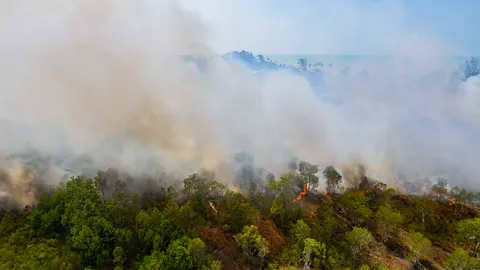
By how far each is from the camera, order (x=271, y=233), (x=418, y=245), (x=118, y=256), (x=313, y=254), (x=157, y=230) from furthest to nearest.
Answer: (x=271, y=233) → (x=418, y=245) → (x=313, y=254) → (x=157, y=230) → (x=118, y=256)

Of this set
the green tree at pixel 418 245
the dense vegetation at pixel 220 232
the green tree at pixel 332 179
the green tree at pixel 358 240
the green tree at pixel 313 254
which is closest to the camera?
the dense vegetation at pixel 220 232

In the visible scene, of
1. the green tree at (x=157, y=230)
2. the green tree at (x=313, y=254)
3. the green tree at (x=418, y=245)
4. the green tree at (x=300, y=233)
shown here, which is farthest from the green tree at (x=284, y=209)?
the green tree at (x=157, y=230)

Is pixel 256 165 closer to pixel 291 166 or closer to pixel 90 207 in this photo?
pixel 291 166

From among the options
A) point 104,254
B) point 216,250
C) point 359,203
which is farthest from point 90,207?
point 359,203

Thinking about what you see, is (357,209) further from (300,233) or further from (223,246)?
(223,246)

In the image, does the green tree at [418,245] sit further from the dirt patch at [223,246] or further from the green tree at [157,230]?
the green tree at [157,230]

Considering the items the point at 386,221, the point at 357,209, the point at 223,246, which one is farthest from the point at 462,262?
the point at 223,246
